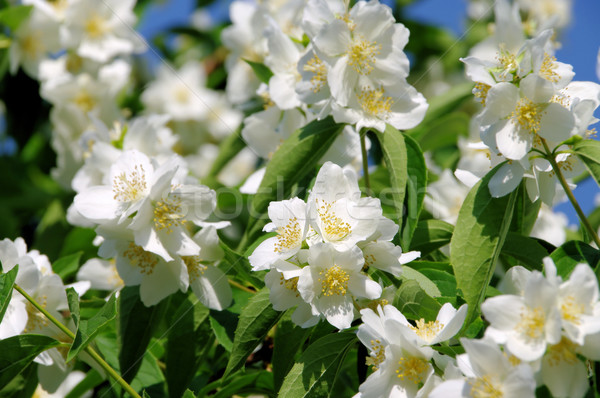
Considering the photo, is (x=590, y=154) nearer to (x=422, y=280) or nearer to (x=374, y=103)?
(x=422, y=280)

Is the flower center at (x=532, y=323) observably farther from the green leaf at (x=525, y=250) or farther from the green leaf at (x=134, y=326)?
the green leaf at (x=134, y=326)

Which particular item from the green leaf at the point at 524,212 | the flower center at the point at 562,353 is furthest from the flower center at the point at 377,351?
the green leaf at the point at 524,212

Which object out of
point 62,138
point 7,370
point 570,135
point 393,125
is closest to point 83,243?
point 62,138

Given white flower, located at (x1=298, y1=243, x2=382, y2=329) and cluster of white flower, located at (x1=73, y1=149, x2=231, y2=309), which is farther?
cluster of white flower, located at (x1=73, y1=149, x2=231, y2=309)

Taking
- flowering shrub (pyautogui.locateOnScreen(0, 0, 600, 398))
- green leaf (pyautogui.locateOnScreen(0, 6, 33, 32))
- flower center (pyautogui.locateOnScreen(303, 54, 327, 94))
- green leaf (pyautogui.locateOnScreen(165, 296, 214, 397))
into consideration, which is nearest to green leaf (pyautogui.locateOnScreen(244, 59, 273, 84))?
flowering shrub (pyautogui.locateOnScreen(0, 0, 600, 398))

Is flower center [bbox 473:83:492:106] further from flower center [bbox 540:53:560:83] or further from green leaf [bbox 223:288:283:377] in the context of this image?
green leaf [bbox 223:288:283:377]

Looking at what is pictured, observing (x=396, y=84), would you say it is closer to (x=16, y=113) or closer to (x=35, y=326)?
(x=35, y=326)

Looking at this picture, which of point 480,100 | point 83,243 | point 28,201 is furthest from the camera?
point 28,201
